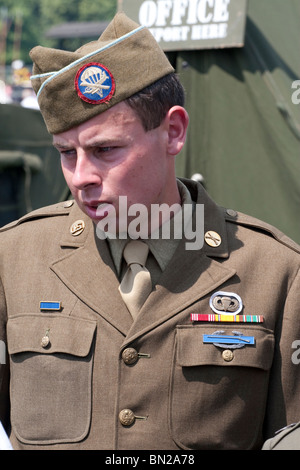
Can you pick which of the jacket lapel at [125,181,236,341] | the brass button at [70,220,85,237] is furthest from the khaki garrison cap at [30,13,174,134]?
the jacket lapel at [125,181,236,341]

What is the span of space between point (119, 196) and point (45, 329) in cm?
50

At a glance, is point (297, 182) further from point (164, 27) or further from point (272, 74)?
point (164, 27)

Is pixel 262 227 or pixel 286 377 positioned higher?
pixel 262 227

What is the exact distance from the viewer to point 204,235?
9.11 feet

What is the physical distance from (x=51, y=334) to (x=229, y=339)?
0.54 m

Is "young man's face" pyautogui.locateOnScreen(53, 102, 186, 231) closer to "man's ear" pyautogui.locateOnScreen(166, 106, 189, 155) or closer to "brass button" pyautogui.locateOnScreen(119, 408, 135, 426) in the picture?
"man's ear" pyautogui.locateOnScreen(166, 106, 189, 155)

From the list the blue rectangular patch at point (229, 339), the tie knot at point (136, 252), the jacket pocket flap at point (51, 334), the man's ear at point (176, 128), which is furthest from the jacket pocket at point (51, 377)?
the man's ear at point (176, 128)

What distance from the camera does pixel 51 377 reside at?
8.45 ft

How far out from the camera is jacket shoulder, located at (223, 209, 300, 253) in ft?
9.13

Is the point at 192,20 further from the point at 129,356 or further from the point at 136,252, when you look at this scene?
the point at 129,356

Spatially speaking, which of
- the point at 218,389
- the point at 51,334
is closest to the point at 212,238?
the point at 218,389

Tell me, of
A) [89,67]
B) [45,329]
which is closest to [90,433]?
[45,329]

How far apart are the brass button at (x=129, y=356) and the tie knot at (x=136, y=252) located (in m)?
0.27

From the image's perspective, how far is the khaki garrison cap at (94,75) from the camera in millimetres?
2469
